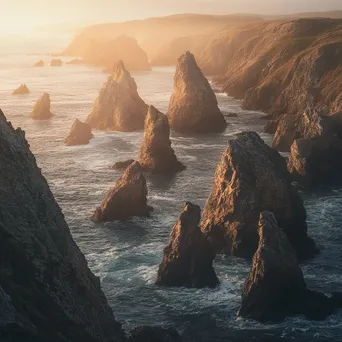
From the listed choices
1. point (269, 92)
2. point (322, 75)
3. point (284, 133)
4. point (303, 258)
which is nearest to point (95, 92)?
point (269, 92)

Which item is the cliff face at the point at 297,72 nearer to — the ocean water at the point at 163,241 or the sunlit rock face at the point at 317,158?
the ocean water at the point at 163,241

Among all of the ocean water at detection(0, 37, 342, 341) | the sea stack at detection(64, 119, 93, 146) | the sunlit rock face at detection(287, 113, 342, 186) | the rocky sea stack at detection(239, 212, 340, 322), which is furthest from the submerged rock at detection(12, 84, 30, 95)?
the rocky sea stack at detection(239, 212, 340, 322)

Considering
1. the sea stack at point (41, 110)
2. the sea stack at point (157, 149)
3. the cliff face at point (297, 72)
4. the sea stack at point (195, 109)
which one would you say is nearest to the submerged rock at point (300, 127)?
the cliff face at point (297, 72)

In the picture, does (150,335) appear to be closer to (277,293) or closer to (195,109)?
(277,293)

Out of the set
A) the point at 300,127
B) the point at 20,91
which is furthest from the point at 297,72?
the point at 20,91

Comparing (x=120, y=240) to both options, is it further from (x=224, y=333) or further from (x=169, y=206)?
(x=224, y=333)

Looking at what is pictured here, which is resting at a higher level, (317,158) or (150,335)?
(317,158)
